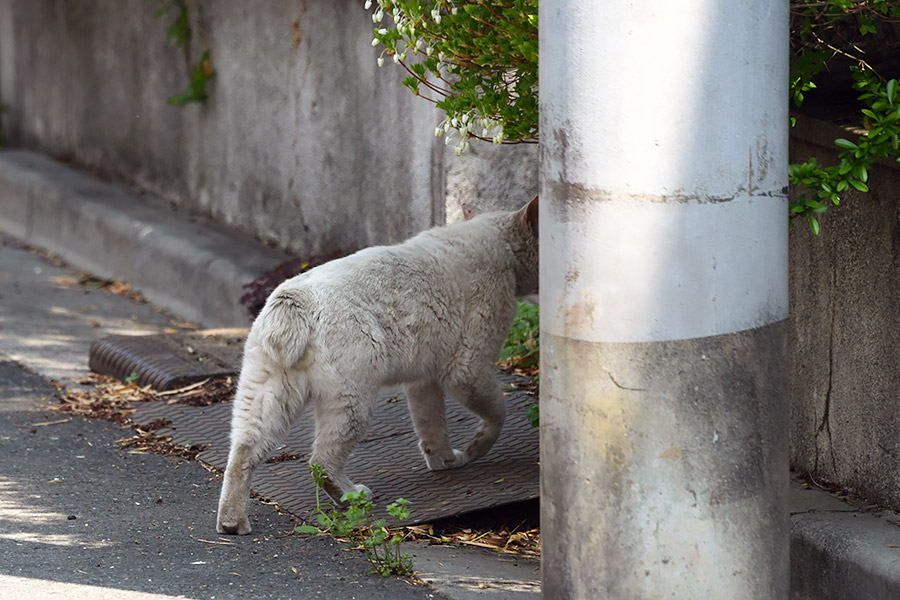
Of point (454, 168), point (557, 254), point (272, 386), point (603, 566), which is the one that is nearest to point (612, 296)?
point (557, 254)

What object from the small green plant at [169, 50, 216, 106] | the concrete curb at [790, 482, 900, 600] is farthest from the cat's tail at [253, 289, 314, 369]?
the small green plant at [169, 50, 216, 106]

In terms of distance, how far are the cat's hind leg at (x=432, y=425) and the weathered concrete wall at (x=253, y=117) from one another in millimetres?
2159

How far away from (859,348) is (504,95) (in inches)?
65.5

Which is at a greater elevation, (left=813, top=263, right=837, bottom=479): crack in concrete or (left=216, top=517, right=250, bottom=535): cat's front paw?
(left=813, top=263, right=837, bottom=479): crack in concrete

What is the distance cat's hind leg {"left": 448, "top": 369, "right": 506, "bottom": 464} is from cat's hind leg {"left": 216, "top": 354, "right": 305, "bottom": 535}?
2.65ft

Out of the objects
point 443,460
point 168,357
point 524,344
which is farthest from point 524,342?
point 168,357

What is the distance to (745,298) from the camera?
3211mm

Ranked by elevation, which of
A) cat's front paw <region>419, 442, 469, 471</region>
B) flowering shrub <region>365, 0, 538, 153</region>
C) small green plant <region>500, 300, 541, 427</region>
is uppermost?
flowering shrub <region>365, 0, 538, 153</region>

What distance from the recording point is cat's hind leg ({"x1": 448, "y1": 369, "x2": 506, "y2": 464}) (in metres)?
Answer: 4.93

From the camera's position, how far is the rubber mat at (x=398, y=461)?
4.86 metres

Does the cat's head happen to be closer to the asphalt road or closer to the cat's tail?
the cat's tail

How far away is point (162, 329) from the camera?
8719 mm

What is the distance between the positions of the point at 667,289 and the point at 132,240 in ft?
24.5

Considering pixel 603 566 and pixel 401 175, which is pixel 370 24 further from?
pixel 603 566
